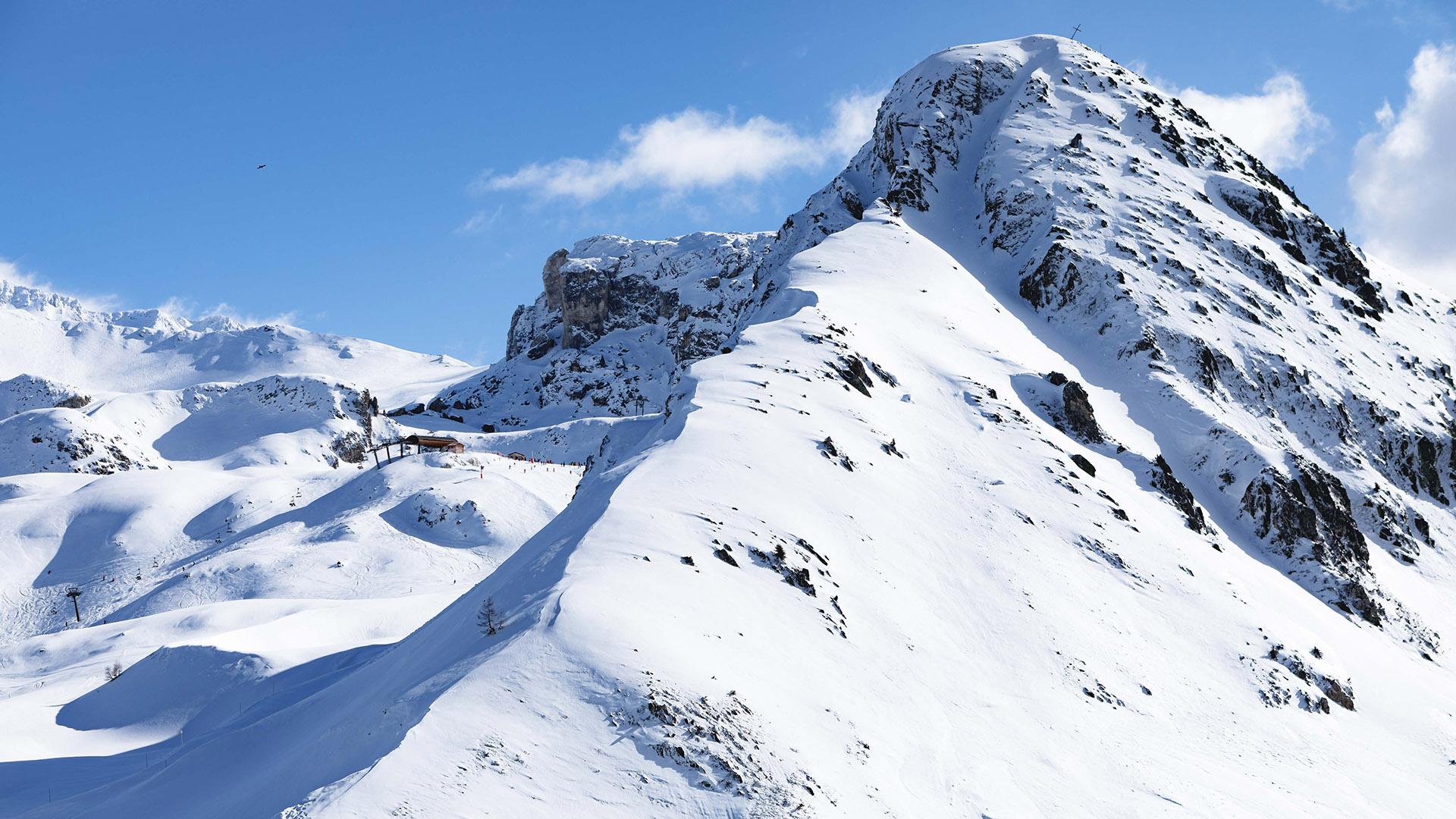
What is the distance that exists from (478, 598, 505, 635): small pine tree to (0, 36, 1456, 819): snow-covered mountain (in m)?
0.34

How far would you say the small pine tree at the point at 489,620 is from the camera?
54.9 ft

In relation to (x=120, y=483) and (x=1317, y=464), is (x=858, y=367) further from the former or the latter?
(x=120, y=483)

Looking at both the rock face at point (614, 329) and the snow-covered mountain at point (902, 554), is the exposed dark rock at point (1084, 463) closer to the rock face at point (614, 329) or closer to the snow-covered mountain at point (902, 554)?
the snow-covered mountain at point (902, 554)

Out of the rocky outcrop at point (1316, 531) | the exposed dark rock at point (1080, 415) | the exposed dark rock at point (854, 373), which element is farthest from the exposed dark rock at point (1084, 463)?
the rocky outcrop at point (1316, 531)

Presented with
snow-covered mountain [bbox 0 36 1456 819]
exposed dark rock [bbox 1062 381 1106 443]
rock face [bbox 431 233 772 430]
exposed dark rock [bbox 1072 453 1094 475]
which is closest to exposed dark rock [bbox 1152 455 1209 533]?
snow-covered mountain [bbox 0 36 1456 819]

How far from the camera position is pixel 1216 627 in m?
32.1

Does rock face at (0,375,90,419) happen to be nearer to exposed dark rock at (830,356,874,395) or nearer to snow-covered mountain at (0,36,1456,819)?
snow-covered mountain at (0,36,1456,819)

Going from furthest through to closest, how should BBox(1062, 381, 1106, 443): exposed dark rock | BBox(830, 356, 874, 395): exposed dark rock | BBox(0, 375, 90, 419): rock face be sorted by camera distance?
BBox(0, 375, 90, 419): rock face, BBox(1062, 381, 1106, 443): exposed dark rock, BBox(830, 356, 874, 395): exposed dark rock

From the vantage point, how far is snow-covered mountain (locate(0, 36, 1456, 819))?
1528 cm

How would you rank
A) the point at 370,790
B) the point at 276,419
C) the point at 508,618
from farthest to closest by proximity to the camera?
the point at 276,419
the point at 508,618
the point at 370,790

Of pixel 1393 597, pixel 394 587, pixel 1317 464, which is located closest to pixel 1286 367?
pixel 1317 464

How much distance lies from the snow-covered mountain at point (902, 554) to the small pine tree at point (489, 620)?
13.5 inches

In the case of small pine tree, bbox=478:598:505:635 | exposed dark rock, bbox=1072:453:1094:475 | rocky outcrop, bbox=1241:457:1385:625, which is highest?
exposed dark rock, bbox=1072:453:1094:475

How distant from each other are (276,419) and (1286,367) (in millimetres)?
87838
